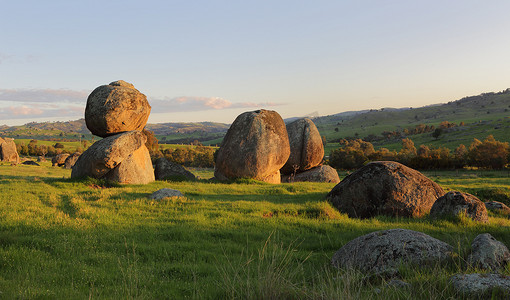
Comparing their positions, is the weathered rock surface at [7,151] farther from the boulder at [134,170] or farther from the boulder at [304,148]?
the boulder at [304,148]

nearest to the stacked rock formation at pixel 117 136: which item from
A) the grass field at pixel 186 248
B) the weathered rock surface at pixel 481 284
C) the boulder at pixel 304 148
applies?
the grass field at pixel 186 248

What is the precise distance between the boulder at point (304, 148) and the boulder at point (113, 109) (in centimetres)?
1576

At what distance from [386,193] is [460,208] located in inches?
108

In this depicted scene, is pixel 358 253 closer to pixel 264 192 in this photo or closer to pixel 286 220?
pixel 286 220

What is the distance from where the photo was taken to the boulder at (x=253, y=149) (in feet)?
81.7

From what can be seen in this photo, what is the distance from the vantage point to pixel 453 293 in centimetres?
471

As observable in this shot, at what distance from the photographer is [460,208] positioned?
11.7 metres

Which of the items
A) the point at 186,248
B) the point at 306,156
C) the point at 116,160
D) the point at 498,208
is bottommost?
the point at 498,208

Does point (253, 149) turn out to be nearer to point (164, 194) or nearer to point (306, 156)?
point (306, 156)

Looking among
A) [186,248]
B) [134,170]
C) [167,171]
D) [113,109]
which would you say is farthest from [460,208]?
[113,109]

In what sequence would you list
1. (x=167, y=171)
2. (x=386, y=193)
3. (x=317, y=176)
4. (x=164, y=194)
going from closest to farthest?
(x=386, y=193) < (x=164, y=194) < (x=167, y=171) < (x=317, y=176)

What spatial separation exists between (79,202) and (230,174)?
1280 cm

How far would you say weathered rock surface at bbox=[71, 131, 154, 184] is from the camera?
21.0 meters

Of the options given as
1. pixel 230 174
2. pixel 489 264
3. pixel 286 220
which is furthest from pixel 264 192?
pixel 489 264
